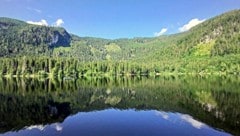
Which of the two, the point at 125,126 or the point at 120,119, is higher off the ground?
the point at 125,126

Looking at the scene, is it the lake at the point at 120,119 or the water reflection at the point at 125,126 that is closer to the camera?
the water reflection at the point at 125,126

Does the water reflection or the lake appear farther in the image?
the lake

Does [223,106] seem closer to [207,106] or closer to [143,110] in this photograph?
[207,106]

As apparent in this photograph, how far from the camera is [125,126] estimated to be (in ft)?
150

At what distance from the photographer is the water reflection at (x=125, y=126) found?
40.8 metres

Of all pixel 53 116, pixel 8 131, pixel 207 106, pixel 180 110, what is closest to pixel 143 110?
pixel 180 110

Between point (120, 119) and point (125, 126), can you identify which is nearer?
point (125, 126)

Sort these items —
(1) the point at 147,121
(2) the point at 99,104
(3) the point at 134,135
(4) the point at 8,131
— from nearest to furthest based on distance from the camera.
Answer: (3) the point at 134,135
(4) the point at 8,131
(1) the point at 147,121
(2) the point at 99,104

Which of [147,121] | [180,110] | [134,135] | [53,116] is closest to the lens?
[134,135]

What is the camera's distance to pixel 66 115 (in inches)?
2227

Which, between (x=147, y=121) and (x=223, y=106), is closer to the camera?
(x=147, y=121)

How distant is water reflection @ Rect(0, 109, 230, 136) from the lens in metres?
40.8

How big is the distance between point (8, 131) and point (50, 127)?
562cm

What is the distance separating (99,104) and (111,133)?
3439 cm
